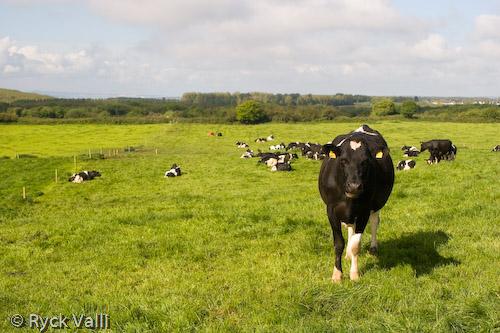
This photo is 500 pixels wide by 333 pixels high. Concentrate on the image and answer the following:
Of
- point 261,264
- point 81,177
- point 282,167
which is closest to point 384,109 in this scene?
point 282,167

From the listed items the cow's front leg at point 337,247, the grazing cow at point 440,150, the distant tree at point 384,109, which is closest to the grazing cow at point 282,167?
the grazing cow at point 440,150

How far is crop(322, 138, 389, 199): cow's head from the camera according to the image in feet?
20.3

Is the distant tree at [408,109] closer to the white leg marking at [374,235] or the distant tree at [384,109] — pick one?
the distant tree at [384,109]

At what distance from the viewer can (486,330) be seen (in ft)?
15.5

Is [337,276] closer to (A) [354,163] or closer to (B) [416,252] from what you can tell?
(A) [354,163]

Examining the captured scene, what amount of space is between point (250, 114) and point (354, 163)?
95.0m

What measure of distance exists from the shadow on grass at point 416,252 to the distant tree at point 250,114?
301ft

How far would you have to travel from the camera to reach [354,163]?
631 centimetres

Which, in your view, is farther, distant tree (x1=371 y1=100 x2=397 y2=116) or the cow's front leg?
distant tree (x1=371 y1=100 x2=397 y2=116)

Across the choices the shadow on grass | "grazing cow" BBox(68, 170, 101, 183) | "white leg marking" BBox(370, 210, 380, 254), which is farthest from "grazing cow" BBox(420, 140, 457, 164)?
"grazing cow" BBox(68, 170, 101, 183)

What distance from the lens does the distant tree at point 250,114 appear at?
9994 centimetres

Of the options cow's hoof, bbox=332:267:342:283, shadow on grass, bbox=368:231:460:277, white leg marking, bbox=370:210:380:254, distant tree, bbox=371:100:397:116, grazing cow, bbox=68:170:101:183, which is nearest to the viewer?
cow's hoof, bbox=332:267:342:283

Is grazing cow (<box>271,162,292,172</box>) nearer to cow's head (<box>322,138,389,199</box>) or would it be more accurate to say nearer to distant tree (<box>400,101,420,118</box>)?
cow's head (<box>322,138,389,199</box>)

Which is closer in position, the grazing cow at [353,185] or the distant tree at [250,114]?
the grazing cow at [353,185]
